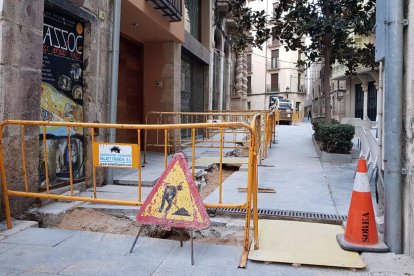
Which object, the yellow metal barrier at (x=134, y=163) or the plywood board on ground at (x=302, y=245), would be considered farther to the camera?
the yellow metal barrier at (x=134, y=163)

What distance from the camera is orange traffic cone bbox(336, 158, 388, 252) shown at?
3.55 meters

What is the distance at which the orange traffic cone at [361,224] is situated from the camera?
3553 mm

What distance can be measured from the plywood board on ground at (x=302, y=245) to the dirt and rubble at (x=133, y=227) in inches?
12.9

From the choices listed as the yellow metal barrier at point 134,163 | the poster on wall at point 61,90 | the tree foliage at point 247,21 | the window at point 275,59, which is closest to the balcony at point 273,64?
the window at point 275,59

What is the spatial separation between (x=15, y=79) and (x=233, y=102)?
2205 centimetres

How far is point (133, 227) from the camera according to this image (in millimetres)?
4582

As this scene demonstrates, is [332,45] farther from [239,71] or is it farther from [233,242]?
[239,71]

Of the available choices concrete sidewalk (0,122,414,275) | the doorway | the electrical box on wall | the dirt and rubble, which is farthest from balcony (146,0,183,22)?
the dirt and rubble

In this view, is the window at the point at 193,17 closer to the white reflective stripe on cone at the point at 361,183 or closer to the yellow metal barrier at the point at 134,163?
the yellow metal barrier at the point at 134,163

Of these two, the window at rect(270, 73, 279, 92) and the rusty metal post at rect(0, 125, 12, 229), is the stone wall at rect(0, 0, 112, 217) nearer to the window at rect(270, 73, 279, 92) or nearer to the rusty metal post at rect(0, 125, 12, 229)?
the rusty metal post at rect(0, 125, 12, 229)

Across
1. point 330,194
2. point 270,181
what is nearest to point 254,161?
point 330,194

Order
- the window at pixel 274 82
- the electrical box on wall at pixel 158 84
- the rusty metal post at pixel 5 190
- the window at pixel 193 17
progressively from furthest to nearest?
the window at pixel 274 82
the window at pixel 193 17
the electrical box on wall at pixel 158 84
the rusty metal post at pixel 5 190

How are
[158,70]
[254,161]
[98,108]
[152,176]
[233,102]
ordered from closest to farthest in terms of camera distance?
[254,161] → [98,108] → [152,176] → [158,70] → [233,102]

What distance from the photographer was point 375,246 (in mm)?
3531
